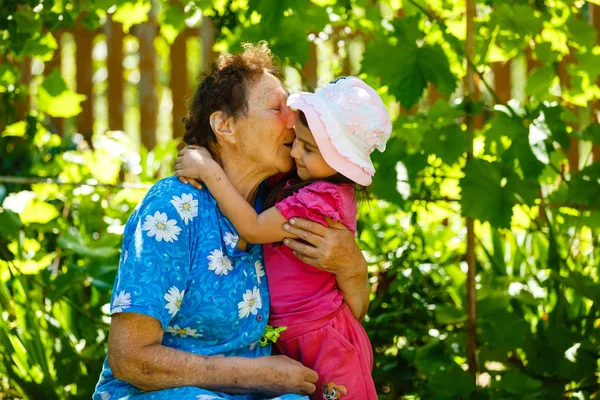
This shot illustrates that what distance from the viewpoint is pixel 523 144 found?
300 cm

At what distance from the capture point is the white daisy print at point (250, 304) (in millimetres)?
2348

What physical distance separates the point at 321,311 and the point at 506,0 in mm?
1354

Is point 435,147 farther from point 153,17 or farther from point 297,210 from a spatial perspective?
point 153,17

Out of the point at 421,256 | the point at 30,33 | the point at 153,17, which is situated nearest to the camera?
the point at 30,33

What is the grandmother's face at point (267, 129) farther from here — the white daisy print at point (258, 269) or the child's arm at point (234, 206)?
the white daisy print at point (258, 269)

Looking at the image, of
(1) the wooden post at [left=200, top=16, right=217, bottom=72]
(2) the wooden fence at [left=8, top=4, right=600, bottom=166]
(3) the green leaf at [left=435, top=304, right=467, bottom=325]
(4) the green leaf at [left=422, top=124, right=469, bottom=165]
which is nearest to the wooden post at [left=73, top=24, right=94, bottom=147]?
(2) the wooden fence at [left=8, top=4, right=600, bottom=166]

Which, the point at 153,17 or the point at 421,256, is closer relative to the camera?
the point at 421,256

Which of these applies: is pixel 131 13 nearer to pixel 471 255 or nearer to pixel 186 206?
pixel 186 206

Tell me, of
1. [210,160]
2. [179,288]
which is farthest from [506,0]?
[179,288]

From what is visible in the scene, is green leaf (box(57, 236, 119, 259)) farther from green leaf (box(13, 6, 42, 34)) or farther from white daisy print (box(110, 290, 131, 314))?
white daisy print (box(110, 290, 131, 314))

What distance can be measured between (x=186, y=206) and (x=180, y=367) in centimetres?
42

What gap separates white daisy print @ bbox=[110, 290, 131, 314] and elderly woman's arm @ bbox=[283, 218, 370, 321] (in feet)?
1.57

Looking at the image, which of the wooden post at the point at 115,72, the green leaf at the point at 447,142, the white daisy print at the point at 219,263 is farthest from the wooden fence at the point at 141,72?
the white daisy print at the point at 219,263

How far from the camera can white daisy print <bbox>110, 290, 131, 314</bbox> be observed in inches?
85.4
